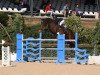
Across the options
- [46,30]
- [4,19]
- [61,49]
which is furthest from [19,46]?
[4,19]

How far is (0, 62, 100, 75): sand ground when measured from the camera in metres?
18.0

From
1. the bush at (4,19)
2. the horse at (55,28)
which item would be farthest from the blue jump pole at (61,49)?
the bush at (4,19)

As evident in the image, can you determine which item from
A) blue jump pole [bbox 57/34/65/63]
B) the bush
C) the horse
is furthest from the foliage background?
blue jump pole [bbox 57/34/65/63]

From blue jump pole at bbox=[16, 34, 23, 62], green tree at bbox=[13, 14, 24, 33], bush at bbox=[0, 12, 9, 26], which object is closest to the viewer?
blue jump pole at bbox=[16, 34, 23, 62]

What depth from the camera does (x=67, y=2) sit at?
32.8 metres

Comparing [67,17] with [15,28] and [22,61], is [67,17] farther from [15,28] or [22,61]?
[22,61]

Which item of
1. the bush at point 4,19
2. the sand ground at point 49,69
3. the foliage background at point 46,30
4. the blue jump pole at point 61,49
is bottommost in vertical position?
the sand ground at point 49,69

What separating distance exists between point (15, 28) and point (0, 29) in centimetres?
82

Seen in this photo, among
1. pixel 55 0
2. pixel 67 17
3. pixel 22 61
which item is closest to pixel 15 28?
pixel 67 17

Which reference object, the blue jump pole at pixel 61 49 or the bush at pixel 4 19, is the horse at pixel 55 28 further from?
the blue jump pole at pixel 61 49

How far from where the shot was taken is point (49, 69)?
18.9m

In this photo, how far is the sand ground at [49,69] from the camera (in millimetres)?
17969

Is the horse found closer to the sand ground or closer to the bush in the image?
the bush

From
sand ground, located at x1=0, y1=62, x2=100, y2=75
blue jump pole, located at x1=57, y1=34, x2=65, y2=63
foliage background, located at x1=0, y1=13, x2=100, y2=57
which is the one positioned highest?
foliage background, located at x1=0, y1=13, x2=100, y2=57
